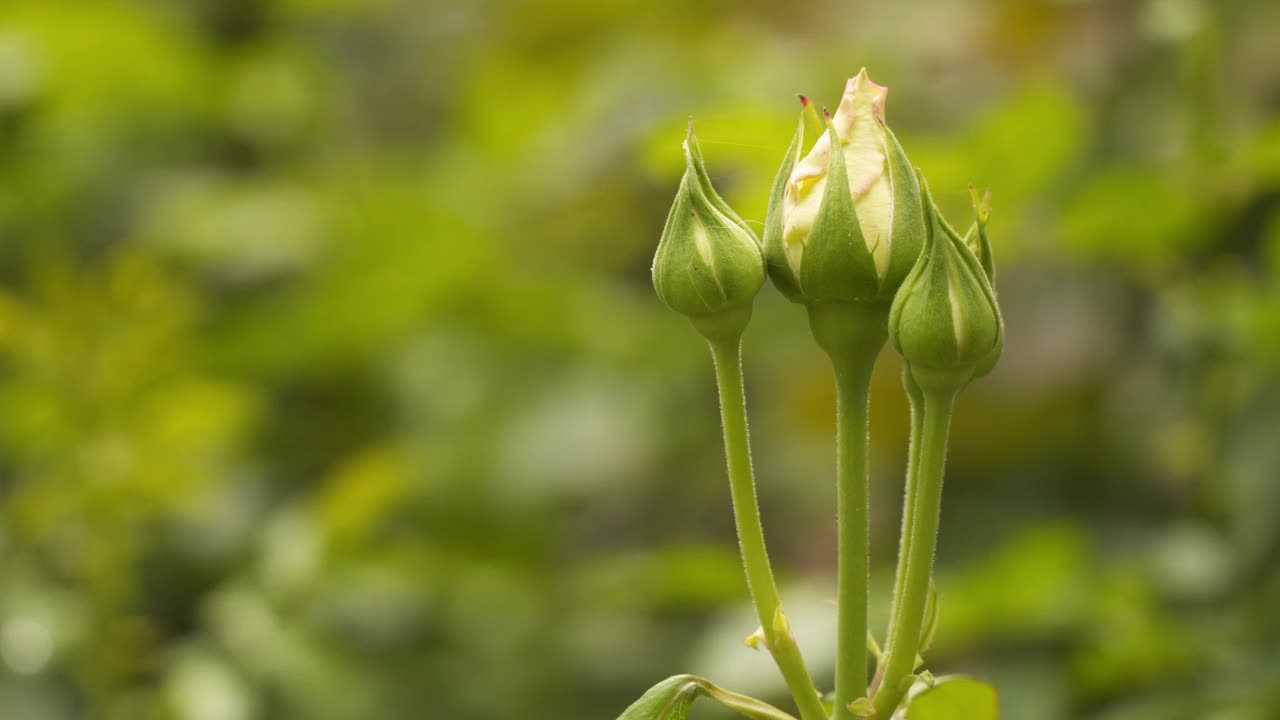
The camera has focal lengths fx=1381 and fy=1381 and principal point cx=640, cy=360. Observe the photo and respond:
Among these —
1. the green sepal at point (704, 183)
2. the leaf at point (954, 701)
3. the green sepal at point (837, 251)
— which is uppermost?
the green sepal at point (704, 183)

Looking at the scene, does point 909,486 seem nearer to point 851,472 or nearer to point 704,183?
point 851,472

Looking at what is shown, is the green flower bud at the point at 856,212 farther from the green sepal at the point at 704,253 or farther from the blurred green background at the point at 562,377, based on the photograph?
the blurred green background at the point at 562,377

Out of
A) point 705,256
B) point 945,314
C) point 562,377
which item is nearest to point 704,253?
point 705,256

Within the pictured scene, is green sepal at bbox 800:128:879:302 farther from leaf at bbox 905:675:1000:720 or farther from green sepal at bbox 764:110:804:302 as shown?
leaf at bbox 905:675:1000:720

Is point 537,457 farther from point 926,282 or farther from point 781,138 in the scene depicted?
point 926,282

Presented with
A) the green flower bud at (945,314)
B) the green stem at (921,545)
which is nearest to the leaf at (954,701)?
the green stem at (921,545)

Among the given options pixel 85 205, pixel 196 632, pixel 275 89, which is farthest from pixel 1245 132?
pixel 85 205
